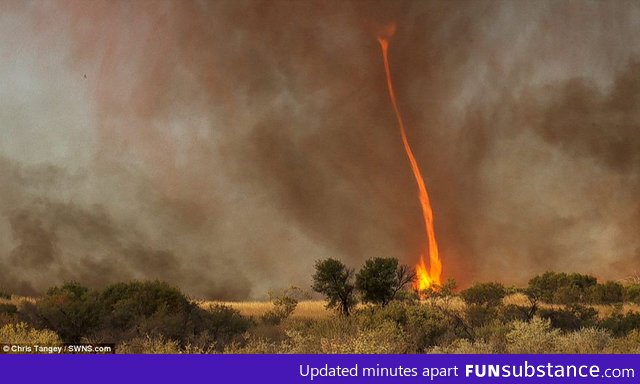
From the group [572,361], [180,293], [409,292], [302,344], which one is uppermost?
[409,292]

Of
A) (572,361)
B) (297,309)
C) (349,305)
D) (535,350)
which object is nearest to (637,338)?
(535,350)

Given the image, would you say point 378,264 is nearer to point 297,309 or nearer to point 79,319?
point 297,309

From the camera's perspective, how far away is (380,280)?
38656 mm

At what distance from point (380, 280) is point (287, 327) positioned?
11.8m

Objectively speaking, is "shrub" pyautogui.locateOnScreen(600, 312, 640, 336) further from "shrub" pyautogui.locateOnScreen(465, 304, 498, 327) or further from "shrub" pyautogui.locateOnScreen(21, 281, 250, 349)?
"shrub" pyautogui.locateOnScreen(21, 281, 250, 349)

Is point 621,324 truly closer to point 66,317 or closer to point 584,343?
point 584,343

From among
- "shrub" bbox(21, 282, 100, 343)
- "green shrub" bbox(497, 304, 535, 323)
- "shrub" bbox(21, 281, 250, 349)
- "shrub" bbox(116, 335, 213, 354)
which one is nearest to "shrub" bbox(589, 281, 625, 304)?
"green shrub" bbox(497, 304, 535, 323)

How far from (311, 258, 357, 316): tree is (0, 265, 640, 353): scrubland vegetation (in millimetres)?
286

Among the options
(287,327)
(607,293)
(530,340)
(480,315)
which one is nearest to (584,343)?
(530,340)

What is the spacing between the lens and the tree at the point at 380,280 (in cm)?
3856

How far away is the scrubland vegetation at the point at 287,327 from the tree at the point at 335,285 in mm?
286

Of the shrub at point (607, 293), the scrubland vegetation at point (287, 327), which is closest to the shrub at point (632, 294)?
the shrub at point (607, 293)

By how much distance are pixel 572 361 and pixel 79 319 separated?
2024 cm

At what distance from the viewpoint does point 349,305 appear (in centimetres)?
3650
